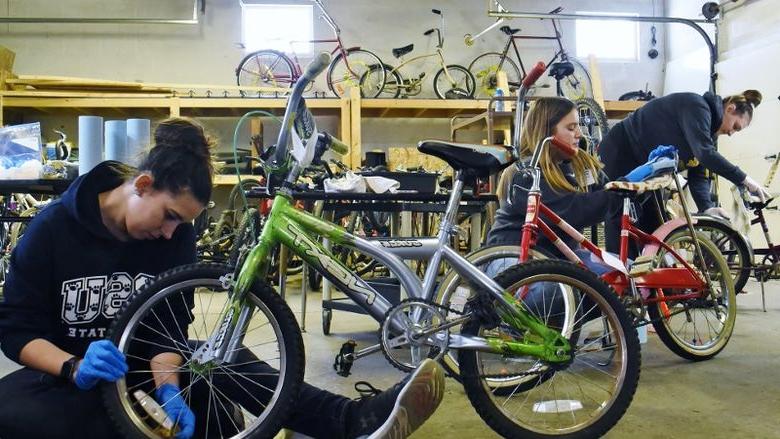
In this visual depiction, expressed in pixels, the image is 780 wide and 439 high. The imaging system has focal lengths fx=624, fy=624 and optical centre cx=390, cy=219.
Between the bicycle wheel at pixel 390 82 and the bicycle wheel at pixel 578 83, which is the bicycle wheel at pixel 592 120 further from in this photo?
the bicycle wheel at pixel 390 82

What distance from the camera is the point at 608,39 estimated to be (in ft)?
26.1

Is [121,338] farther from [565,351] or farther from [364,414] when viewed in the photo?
[565,351]

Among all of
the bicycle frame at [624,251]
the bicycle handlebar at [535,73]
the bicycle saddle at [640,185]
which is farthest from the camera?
the bicycle saddle at [640,185]

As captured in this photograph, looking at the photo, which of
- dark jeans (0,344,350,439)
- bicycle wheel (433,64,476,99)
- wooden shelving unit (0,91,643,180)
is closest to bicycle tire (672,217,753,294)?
dark jeans (0,344,350,439)

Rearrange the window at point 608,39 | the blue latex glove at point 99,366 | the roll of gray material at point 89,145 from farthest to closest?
the window at point 608,39 → the roll of gray material at point 89,145 → the blue latex glove at point 99,366

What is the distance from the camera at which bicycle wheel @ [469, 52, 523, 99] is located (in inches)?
293

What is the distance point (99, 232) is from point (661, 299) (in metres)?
1.95

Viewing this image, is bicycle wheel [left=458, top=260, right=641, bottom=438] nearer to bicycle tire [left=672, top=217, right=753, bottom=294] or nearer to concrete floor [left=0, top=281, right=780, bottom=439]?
concrete floor [left=0, top=281, right=780, bottom=439]

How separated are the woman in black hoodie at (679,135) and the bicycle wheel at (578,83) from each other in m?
4.02

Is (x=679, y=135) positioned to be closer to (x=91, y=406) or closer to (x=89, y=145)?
(x=89, y=145)

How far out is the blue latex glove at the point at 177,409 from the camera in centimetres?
135

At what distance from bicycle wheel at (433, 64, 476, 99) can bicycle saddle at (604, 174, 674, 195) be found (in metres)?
5.03

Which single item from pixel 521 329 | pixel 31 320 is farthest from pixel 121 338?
pixel 521 329

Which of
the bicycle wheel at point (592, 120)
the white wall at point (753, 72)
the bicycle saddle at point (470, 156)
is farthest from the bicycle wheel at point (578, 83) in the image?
the bicycle saddle at point (470, 156)
